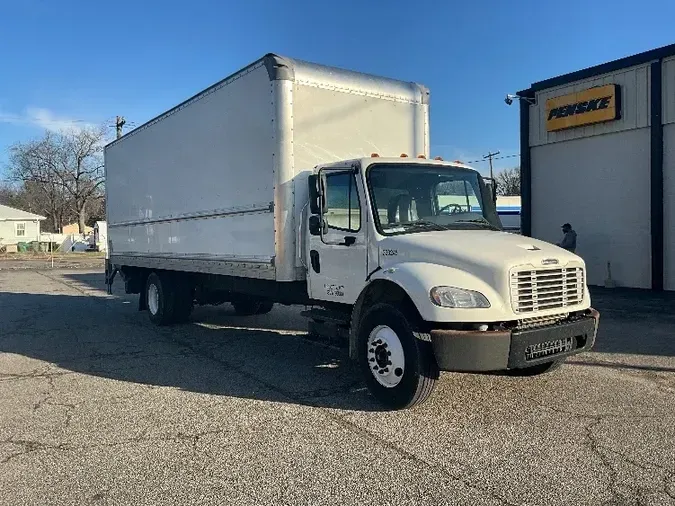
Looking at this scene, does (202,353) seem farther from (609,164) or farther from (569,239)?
(609,164)

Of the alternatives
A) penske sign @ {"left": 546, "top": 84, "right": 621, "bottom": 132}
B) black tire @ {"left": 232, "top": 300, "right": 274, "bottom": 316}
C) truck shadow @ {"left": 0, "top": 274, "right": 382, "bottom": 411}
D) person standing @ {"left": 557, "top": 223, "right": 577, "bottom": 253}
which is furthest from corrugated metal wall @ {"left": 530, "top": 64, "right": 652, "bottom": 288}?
black tire @ {"left": 232, "top": 300, "right": 274, "bottom": 316}

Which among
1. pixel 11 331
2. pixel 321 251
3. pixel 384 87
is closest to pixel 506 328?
pixel 321 251

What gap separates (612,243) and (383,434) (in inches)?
496

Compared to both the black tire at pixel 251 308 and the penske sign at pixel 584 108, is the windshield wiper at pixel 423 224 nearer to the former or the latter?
the black tire at pixel 251 308

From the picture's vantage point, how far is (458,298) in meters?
5.16

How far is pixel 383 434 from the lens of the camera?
199 inches

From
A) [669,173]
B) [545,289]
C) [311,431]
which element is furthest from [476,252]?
[669,173]

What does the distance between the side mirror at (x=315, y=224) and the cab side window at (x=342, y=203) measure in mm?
110

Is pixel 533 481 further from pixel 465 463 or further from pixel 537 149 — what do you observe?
pixel 537 149

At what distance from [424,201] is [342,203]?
0.89 m

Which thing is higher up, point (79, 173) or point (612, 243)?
point (79, 173)

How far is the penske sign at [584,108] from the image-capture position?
1512 cm

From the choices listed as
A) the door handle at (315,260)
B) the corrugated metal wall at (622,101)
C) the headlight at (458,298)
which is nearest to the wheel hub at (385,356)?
the headlight at (458,298)

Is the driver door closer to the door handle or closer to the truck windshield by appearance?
the door handle
